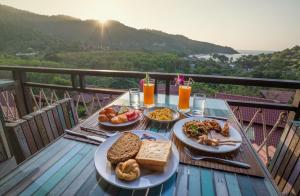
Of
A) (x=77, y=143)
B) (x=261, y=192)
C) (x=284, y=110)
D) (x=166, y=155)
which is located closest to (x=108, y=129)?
(x=77, y=143)

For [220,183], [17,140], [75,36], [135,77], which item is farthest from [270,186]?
[75,36]

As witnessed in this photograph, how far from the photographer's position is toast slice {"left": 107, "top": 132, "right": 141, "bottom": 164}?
0.70 meters

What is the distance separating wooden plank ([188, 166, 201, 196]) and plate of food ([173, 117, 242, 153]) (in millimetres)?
131

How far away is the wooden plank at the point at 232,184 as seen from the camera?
604mm

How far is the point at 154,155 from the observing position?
70 cm

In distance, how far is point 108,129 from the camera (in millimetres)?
1046

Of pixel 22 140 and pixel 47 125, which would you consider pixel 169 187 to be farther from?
pixel 47 125

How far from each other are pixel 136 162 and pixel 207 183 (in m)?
0.29

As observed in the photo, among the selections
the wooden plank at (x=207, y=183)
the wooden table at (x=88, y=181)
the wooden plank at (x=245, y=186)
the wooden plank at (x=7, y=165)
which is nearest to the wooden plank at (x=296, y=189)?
the wooden table at (x=88, y=181)

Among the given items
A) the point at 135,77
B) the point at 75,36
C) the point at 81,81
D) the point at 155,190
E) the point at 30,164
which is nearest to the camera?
the point at 155,190

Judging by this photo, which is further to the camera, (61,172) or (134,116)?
(134,116)

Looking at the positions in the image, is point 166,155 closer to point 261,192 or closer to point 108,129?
point 261,192

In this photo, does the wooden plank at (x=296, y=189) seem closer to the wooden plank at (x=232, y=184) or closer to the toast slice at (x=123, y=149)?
the wooden plank at (x=232, y=184)

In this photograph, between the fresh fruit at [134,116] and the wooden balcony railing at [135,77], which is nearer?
the fresh fruit at [134,116]
